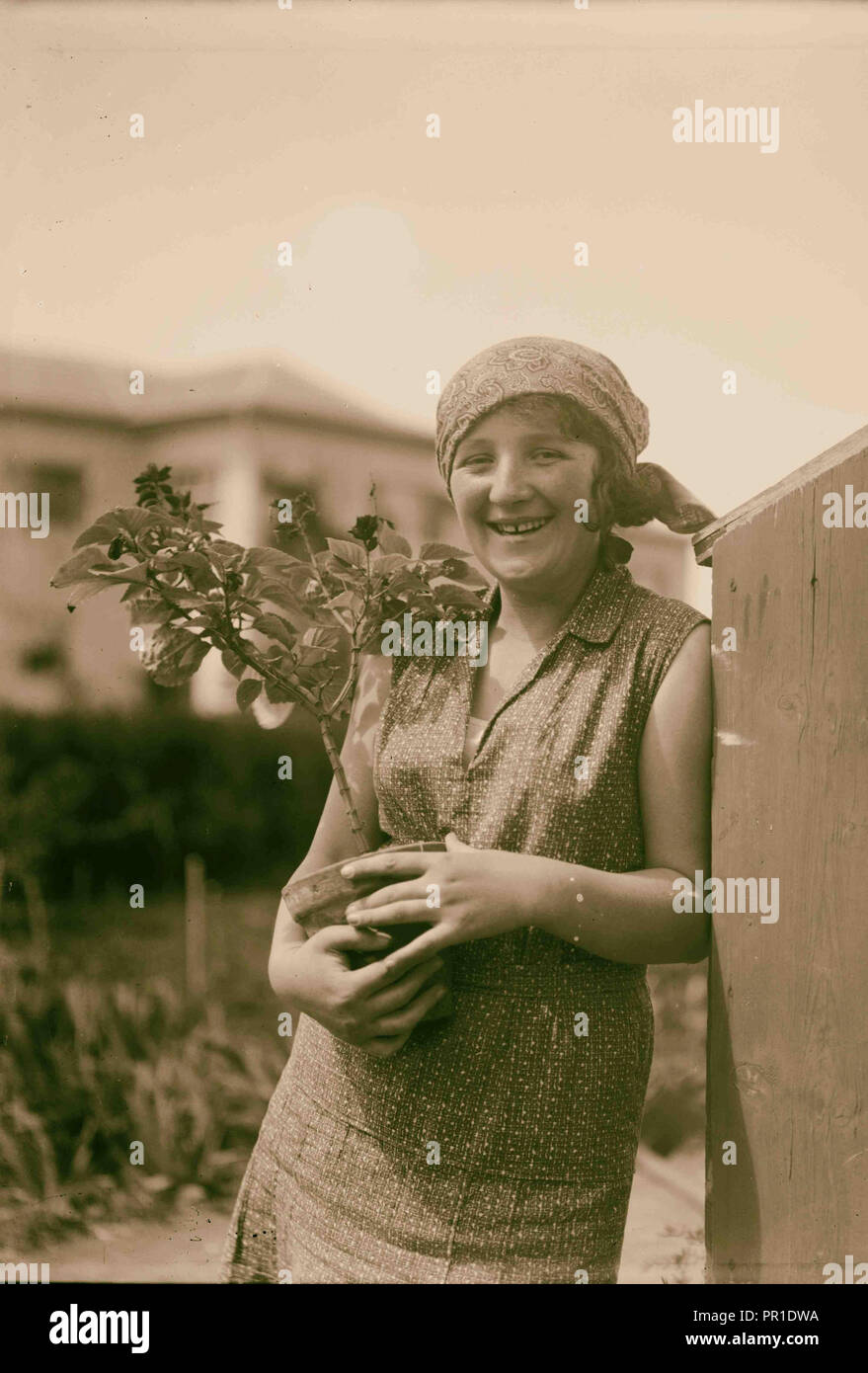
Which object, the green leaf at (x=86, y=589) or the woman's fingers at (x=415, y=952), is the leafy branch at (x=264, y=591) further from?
the woman's fingers at (x=415, y=952)

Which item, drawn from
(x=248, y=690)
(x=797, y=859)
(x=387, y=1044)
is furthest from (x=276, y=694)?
(x=797, y=859)

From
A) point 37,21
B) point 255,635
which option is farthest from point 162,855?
point 37,21

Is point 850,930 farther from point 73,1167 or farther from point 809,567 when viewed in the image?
point 73,1167

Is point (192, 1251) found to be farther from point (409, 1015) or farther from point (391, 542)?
point (391, 542)

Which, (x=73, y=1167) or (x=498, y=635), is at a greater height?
(x=498, y=635)

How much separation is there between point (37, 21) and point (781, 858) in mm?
2223

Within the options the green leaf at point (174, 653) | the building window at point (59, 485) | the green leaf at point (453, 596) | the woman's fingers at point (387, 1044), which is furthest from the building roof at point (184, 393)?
the woman's fingers at point (387, 1044)

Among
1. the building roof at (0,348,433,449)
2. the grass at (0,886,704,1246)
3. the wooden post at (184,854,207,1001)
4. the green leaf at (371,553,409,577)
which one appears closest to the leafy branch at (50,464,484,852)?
the green leaf at (371,553,409,577)

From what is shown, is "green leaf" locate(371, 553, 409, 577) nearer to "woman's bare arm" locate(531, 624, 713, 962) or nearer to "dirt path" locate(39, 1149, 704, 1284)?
"woman's bare arm" locate(531, 624, 713, 962)

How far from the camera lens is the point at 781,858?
6.06 ft

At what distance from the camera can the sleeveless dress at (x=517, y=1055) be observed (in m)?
1.83

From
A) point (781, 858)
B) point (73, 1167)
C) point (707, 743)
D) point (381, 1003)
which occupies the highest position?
point (707, 743)

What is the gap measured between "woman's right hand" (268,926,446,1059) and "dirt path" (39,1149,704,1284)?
741mm

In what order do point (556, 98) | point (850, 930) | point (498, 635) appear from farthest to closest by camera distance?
point (556, 98) → point (498, 635) → point (850, 930)
